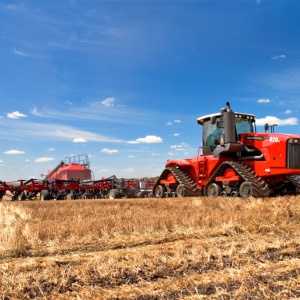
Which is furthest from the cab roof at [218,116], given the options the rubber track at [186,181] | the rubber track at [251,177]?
the rubber track at [186,181]

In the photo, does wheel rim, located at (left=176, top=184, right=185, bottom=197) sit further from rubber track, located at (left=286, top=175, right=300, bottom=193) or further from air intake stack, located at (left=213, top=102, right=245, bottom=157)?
rubber track, located at (left=286, top=175, right=300, bottom=193)

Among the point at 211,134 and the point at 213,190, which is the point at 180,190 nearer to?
the point at 213,190

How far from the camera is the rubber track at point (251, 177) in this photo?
1011 cm

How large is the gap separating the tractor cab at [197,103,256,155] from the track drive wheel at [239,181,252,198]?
1400 mm

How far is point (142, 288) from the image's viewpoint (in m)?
3.07

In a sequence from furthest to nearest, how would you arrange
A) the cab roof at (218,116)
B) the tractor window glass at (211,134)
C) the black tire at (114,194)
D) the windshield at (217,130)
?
1. the black tire at (114,194)
2. the tractor window glass at (211,134)
3. the cab roof at (218,116)
4. the windshield at (217,130)

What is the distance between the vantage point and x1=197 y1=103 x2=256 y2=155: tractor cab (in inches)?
435

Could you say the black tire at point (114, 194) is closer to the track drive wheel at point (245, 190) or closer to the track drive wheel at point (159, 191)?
the track drive wheel at point (159, 191)

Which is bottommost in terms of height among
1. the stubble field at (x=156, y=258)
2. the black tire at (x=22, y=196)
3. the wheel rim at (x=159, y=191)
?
the black tire at (x=22, y=196)

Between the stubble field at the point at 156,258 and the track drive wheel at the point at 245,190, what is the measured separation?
3.71 meters

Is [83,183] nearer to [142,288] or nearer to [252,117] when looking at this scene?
[252,117]

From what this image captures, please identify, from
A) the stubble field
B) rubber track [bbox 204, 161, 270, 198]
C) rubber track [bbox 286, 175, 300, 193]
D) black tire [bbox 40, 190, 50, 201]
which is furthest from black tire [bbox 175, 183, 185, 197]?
black tire [bbox 40, 190, 50, 201]

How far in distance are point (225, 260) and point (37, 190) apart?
2112 centimetres

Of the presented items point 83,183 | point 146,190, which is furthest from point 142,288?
point 83,183
